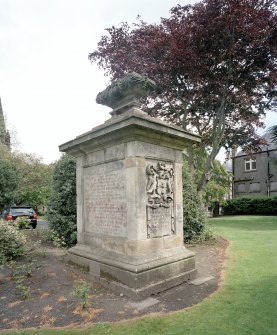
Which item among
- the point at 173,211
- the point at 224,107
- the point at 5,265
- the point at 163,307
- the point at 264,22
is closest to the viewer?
the point at 163,307

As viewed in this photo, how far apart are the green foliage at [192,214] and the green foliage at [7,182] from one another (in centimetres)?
1707

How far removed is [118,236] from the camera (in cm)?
545

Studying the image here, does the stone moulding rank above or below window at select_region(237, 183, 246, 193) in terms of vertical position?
above

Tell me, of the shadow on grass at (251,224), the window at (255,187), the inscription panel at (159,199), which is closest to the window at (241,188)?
the window at (255,187)

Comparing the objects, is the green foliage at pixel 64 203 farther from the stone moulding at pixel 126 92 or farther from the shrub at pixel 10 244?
the stone moulding at pixel 126 92

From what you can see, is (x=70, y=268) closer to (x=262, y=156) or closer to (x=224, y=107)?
(x=224, y=107)

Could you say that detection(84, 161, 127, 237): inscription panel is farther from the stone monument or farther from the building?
the building

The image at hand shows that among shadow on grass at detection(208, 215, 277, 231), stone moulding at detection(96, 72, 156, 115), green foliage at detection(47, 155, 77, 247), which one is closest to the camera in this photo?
stone moulding at detection(96, 72, 156, 115)

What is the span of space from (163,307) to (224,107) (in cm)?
1141

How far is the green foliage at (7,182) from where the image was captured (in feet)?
73.5

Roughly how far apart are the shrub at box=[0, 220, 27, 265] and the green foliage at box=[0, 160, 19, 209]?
16563mm

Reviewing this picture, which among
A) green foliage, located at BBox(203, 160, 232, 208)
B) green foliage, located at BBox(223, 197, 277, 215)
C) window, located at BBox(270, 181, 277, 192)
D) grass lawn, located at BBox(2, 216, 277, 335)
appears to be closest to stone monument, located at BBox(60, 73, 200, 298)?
grass lawn, located at BBox(2, 216, 277, 335)

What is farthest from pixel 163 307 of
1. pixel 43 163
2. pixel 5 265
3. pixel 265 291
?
pixel 43 163

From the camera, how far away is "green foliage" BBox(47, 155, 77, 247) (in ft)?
31.0
